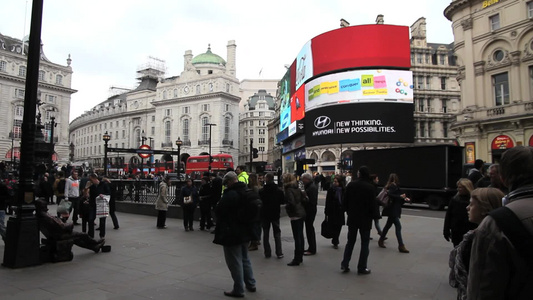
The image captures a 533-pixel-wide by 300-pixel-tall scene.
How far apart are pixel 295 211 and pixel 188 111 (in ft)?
255

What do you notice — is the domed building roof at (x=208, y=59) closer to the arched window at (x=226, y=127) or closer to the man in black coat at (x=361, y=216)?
the arched window at (x=226, y=127)

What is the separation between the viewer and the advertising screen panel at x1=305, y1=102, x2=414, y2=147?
5088cm

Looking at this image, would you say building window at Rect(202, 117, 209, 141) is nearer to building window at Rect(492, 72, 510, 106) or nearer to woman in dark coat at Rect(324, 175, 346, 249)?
building window at Rect(492, 72, 510, 106)

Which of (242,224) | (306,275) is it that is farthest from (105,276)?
(306,275)

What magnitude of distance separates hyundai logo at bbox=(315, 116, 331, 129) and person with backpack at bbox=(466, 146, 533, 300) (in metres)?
52.5

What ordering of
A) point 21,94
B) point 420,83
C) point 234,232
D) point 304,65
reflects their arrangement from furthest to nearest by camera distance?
point 21,94 < point 304,65 < point 420,83 < point 234,232

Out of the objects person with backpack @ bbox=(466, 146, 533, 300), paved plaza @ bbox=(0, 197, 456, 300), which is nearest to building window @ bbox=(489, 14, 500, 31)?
paved plaza @ bbox=(0, 197, 456, 300)

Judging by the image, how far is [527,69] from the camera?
27.6 m

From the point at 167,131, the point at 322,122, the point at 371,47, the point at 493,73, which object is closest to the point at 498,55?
the point at 493,73

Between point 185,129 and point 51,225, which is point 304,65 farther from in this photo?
point 51,225

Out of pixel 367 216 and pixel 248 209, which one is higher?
pixel 248 209

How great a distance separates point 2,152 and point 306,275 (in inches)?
3110

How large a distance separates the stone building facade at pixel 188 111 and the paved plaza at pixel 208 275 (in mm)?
65937

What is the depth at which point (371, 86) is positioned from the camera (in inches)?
2019
